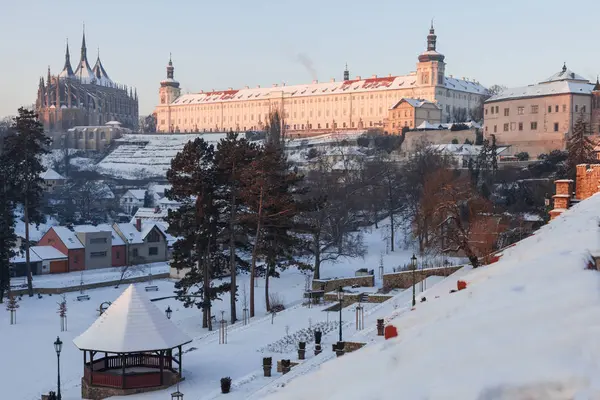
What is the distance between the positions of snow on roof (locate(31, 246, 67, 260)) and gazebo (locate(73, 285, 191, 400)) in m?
32.6

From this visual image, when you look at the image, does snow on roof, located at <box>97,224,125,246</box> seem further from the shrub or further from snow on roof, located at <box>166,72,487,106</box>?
snow on roof, located at <box>166,72,487,106</box>

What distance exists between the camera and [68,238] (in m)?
51.0

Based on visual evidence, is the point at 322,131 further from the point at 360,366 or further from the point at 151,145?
the point at 360,366

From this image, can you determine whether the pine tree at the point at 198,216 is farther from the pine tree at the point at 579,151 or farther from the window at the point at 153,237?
the pine tree at the point at 579,151

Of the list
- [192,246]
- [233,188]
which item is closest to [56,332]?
[192,246]

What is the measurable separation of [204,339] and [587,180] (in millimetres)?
14165

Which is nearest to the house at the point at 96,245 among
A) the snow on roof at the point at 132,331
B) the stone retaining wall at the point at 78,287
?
the stone retaining wall at the point at 78,287

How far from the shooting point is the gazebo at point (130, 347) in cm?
1786

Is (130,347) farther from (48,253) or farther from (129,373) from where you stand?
(48,253)

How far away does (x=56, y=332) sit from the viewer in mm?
30516

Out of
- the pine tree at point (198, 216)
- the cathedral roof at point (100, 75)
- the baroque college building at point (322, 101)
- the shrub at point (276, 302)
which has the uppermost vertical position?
the cathedral roof at point (100, 75)

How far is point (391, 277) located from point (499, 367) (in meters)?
30.7

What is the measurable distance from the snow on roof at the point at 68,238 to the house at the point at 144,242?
147 inches

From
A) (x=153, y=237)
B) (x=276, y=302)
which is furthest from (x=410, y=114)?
(x=276, y=302)
